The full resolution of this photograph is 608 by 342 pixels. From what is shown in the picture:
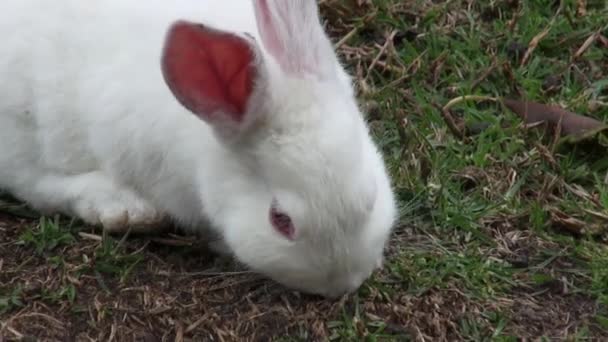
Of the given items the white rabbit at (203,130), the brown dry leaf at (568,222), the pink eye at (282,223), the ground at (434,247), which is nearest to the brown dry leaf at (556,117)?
the ground at (434,247)

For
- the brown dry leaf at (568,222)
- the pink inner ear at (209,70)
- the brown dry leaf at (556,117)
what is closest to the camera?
the pink inner ear at (209,70)

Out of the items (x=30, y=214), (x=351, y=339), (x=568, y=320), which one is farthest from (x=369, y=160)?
(x=30, y=214)

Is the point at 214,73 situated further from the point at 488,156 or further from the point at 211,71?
the point at 488,156

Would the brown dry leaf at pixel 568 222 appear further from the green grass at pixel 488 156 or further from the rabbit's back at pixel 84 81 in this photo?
the rabbit's back at pixel 84 81

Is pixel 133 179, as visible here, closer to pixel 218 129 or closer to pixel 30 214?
pixel 30 214

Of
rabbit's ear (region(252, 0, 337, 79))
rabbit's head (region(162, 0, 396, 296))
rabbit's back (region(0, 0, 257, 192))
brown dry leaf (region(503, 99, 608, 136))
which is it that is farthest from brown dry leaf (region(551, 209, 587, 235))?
rabbit's back (region(0, 0, 257, 192))

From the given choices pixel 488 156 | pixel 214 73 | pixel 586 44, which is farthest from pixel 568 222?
pixel 214 73

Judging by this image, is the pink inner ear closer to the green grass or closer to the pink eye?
the pink eye
